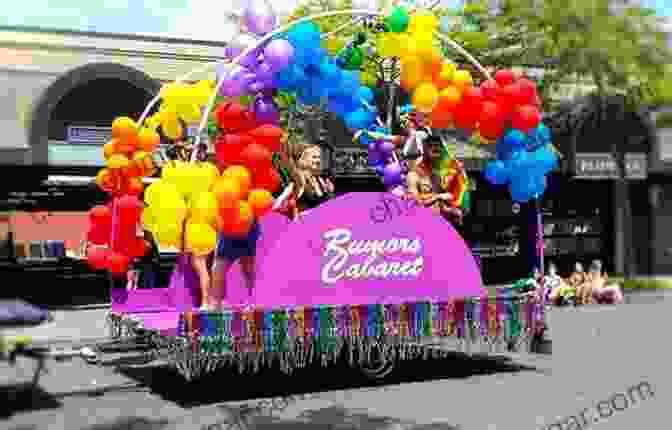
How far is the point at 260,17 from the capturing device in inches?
373

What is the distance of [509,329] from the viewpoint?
31.3 feet

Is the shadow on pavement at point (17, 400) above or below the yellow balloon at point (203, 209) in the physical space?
below

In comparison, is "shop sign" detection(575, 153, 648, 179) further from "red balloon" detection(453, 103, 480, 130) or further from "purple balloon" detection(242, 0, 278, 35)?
"purple balloon" detection(242, 0, 278, 35)

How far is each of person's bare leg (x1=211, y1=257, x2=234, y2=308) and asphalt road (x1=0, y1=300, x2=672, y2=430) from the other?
1108mm

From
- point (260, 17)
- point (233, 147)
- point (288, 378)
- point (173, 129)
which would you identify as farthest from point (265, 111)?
point (288, 378)

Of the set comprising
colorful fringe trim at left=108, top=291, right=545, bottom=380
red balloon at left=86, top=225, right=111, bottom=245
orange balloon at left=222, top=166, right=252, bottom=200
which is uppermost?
orange balloon at left=222, top=166, right=252, bottom=200

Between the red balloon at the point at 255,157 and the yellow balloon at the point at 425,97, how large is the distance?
2302mm

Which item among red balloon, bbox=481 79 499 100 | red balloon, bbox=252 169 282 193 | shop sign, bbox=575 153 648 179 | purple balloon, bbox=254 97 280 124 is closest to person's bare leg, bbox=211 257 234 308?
red balloon, bbox=252 169 282 193

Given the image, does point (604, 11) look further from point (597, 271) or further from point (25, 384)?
point (25, 384)

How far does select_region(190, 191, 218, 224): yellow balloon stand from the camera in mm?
8094

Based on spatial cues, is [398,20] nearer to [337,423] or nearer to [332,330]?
[332,330]

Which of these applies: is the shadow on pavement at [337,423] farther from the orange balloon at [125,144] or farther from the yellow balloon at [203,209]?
the orange balloon at [125,144]

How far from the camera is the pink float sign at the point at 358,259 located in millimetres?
8609

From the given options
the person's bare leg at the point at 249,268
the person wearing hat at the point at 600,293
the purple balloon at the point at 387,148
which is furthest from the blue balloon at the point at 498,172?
the person wearing hat at the point at 600,293
